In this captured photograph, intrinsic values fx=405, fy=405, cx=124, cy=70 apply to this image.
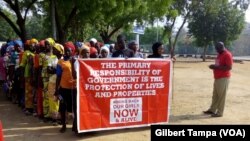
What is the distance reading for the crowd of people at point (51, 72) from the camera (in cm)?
754

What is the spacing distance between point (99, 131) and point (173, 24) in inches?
1260

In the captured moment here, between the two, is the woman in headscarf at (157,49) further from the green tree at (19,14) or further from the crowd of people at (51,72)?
the green tree at (19,14)

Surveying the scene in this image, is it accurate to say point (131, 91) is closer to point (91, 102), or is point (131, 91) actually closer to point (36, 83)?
point (91, 102)

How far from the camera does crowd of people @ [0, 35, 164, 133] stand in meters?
7.54

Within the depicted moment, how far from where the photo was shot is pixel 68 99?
7617mm

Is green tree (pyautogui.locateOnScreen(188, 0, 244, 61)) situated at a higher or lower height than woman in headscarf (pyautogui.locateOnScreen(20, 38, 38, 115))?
higher

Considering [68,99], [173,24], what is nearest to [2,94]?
[68,99]

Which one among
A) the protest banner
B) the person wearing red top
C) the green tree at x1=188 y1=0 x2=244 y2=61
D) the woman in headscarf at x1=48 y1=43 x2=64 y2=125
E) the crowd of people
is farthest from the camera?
the green tree at x1=188 y1=0 x2=244 y2=61

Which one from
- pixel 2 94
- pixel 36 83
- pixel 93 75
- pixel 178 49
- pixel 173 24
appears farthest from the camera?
pixel 178 49

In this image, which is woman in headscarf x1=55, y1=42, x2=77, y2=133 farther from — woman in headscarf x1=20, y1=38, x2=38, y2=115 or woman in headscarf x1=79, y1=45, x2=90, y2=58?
woman in headscarf x1=20, y1=38, x2=38, y2=115

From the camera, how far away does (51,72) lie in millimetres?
8250

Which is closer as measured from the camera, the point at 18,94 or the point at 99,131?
the point at 99,131

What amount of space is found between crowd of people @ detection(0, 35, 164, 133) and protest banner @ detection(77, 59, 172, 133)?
1.03 feet

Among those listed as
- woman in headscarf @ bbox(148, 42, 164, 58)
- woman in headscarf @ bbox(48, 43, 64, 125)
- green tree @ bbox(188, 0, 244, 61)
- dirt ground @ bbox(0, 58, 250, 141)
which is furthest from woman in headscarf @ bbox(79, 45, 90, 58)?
green tree @ bbox(188, 0, 244, 61)
